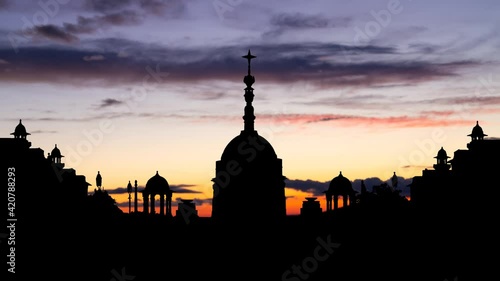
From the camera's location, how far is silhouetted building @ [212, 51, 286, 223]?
96062 mm

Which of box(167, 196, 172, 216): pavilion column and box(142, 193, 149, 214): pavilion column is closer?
box(167, 196, 172, 216): pavilion column

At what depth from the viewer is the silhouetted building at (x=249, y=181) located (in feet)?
315

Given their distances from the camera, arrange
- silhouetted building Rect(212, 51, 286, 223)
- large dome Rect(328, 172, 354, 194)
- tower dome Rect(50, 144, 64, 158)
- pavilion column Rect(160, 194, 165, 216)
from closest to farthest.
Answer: pavilion column Rect(160, 194, 165, 216)
silhouetted building Rect(212, 51, 286, 223)
large dome Rect(328, 172, 354, 194)
tower dome Rect(50, 144, 64, 158)

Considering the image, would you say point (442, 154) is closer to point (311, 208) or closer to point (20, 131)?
point (311, 208)

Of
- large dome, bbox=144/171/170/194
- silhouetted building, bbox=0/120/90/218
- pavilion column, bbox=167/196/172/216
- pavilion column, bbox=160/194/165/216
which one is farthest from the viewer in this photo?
pavilion column, bbox=167/196/172/216

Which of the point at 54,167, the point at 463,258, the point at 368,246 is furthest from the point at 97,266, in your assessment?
the point at 463,258

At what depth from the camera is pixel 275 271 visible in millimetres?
86562

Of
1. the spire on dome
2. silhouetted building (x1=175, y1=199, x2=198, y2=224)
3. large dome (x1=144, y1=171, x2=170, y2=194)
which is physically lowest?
silhouetted building (x1=175, y1=199, x2=198, y2=224)

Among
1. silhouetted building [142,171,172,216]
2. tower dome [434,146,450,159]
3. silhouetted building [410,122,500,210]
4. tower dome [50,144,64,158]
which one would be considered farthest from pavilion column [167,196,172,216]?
tower dome [434,146,450,159]

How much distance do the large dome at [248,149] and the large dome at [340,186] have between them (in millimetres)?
8006

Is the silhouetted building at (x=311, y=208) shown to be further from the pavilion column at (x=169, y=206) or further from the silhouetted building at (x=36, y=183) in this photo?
the silhouetted building at (x=36, y=183)

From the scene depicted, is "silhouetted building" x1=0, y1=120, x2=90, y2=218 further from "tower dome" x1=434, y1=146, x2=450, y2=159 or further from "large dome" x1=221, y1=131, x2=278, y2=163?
"tower dome" x1=434, y1=146, x2=450, y2=159

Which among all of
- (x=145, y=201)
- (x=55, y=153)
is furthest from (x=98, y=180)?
(x=145, y=201)

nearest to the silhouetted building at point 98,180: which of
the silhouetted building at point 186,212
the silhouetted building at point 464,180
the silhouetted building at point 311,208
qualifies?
the silhouetted building at point 186,212
